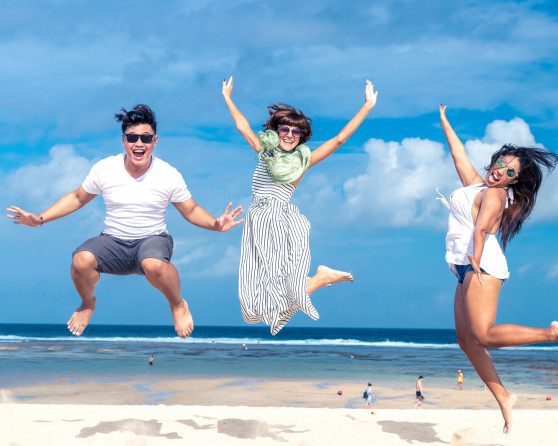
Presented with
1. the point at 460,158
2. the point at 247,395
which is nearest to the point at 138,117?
the point at 460,158

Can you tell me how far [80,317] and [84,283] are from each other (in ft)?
1.89

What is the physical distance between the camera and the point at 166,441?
9453 millimetres

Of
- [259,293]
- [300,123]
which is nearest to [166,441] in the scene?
[259,293]

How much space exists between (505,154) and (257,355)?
42041mm

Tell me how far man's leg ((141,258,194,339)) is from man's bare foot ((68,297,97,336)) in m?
0.90

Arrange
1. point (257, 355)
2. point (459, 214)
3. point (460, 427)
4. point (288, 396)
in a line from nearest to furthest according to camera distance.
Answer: point (459, 214) → point (460, 427) → point (288, 396) → point (257, 355)

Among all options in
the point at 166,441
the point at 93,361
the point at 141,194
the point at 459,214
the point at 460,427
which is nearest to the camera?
the point at 459,214

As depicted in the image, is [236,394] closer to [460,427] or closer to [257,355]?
[460,427]

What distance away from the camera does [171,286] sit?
646cm

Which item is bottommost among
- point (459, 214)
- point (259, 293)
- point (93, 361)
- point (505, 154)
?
point (93, 361)

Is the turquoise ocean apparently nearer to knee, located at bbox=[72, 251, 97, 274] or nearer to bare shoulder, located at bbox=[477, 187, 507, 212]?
knee, located at bbox=[72, 251, 97, 274]

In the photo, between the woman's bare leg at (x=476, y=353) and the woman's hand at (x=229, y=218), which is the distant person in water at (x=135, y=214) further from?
the woman's bare leg at (x=476, y=353)

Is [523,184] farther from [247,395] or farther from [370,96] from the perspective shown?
[247,395]

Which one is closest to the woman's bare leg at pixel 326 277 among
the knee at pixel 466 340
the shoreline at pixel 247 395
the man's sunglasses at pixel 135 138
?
the knee at pixel 466 340
